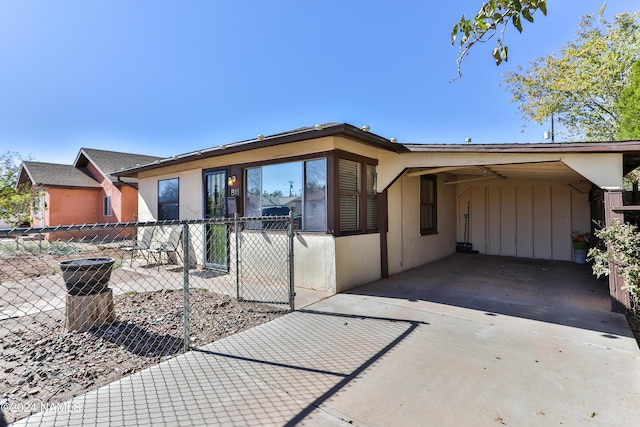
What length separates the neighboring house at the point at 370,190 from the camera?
4883 millimetres

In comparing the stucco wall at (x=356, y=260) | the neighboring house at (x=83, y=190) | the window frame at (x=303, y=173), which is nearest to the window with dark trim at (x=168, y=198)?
the window frame at (x=303, y=173)

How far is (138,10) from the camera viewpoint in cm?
616

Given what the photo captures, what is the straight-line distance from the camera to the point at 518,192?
9.45 m

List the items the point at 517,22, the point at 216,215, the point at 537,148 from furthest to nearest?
the point at 216,215 → the point at 537,148 → the point at 517,22

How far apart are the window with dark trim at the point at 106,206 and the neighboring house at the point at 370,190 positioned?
27.9ft

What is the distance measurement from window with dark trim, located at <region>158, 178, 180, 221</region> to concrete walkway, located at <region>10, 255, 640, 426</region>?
5692 mm

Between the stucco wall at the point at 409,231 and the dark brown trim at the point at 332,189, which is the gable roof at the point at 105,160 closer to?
the dark brown trim at the point at 332,189

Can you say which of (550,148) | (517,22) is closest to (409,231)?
(550,148)

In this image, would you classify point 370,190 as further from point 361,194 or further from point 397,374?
point 397,374

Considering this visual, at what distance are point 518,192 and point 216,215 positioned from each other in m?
8.93

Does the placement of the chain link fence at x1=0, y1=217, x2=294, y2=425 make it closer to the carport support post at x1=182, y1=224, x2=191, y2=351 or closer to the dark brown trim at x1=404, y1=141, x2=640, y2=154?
the carport support post at x1=182, y1=224, x2=191, y2=351

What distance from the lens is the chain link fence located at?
2355 millimetres

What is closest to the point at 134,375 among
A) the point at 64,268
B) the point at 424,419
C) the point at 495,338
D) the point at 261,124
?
the point at 64,268

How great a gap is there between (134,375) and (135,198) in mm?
14999
